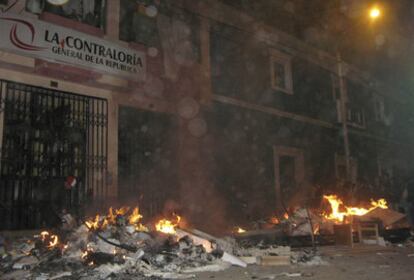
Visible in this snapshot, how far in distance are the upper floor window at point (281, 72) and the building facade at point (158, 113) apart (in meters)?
0.06

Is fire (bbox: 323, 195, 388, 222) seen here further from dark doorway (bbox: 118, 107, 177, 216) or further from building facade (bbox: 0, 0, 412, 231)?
dark doorway (bbox: 118, 107, 177, 216)

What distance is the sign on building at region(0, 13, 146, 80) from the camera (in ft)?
27.7

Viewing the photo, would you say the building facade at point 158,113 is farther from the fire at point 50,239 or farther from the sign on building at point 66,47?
the fire at point 50,239

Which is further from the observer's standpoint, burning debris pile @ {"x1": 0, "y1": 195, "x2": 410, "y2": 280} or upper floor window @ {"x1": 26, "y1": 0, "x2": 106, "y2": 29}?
upper floor window @ {"x1": 26, "y1": 0, "x2": 106, "y2": 29}

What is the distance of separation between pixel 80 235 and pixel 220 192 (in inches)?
233

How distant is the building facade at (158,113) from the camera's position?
348 inches

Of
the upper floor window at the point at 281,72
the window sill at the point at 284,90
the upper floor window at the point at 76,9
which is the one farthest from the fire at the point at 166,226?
the upper floor window at the point at 281,72

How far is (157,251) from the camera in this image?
23.7 feet

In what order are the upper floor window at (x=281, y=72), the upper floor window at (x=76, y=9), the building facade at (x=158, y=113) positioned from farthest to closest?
the upper floor window at (x=281, y=72) → the upper floor window at (x=76, y=9) → the building facade at (x=158, y=113)

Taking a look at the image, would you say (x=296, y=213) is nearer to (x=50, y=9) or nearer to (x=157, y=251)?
(x=157, y=251)

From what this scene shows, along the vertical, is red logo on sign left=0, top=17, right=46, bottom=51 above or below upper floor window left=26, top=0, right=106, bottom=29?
below

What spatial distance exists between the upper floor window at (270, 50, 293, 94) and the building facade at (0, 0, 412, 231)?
0.06m

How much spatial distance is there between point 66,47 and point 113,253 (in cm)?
514

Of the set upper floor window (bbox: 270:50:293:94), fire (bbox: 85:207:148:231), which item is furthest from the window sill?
fire (bbox: 85:207:148:231)
